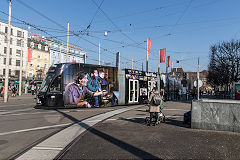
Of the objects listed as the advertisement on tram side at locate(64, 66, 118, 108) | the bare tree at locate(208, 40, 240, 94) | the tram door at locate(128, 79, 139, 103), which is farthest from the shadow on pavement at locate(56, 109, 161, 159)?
the bare tree at locate(208, 40, 240, 94)

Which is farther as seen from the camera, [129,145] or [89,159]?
[129,145]

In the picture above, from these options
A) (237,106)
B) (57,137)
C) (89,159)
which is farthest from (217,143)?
(57,137)

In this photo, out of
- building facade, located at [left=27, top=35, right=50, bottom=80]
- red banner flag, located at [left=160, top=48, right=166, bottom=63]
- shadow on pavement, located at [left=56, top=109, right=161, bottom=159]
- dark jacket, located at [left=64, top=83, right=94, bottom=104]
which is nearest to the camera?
shadow on pavement, located at [left=56, top=109, right=161, bottom=159]

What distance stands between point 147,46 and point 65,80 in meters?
16.7

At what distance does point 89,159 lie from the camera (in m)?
4.26

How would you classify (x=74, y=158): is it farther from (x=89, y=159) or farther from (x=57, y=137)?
(x=57, y=137)

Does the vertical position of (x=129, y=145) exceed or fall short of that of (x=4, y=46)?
it falls short

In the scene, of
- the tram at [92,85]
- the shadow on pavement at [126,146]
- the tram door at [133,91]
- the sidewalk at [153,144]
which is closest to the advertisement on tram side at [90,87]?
the tram at [92,85]

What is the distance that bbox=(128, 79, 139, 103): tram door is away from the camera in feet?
52.5

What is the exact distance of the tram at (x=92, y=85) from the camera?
40.5ft

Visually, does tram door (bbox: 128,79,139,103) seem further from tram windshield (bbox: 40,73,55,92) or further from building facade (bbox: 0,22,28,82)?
building facade (bbox: 0,22,28,82)

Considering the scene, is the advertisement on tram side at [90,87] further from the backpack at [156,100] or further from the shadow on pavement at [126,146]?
the backpack at [156,100]

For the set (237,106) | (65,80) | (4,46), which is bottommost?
(237,106)

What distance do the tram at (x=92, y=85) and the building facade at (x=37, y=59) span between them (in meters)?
37.6
